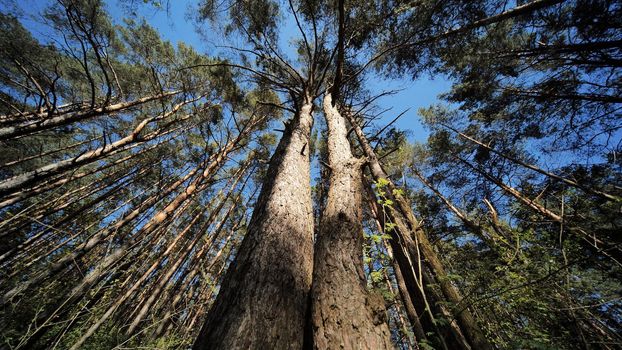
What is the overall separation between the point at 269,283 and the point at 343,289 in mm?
411

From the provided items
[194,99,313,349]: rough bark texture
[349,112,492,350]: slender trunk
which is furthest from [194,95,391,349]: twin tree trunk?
[349,112,492,350]: slender trunk

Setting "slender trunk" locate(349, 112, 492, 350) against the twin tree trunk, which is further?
"slender trunk" locate(349, 112, 492, 350)

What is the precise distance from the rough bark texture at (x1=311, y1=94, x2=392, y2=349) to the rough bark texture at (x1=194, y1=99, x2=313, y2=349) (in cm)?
12

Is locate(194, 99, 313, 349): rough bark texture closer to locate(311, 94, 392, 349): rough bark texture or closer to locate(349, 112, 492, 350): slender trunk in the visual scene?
locate(311, 94, 392, 349): rough bark texture

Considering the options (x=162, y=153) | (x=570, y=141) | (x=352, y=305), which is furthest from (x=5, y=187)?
(x=570, y=141)

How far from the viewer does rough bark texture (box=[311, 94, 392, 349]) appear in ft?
3.46

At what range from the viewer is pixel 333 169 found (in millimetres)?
2572

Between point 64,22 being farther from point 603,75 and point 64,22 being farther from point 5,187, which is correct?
point 603,75

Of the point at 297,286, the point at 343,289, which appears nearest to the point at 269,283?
the point at 297,286

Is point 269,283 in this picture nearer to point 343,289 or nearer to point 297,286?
point 297,286

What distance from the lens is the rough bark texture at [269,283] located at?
1078mm

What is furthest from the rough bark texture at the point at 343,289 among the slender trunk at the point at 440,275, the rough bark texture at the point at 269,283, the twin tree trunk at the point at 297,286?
the slender trunk at the point at 440,275

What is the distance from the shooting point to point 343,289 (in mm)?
1263

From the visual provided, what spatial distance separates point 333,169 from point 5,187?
12.2 ft
